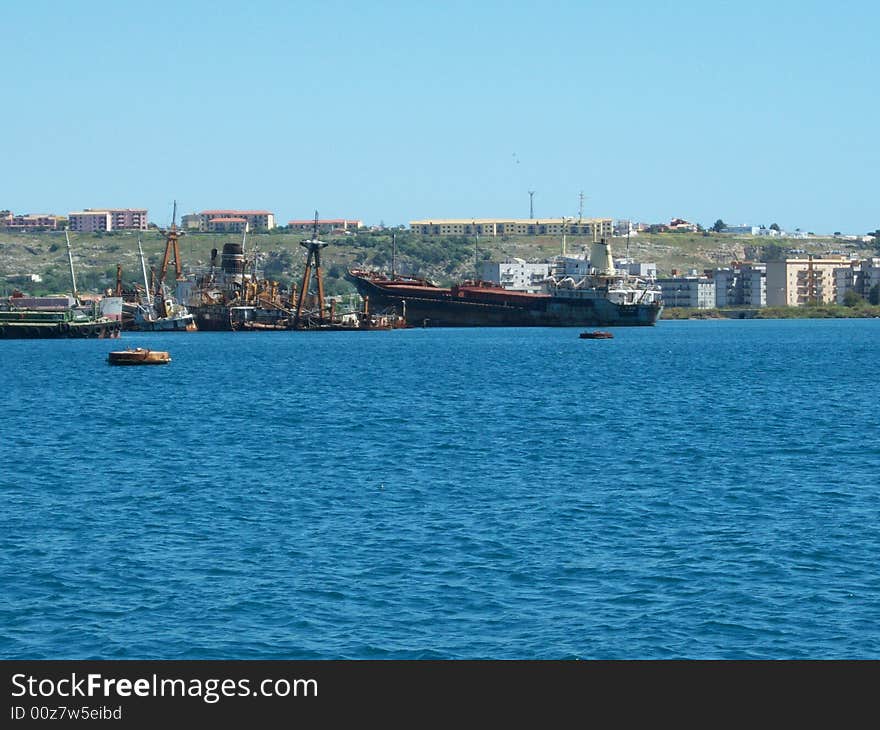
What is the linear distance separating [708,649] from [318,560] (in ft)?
38.7

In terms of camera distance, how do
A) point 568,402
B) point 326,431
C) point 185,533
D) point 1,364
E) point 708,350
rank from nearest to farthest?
1. point 185,533
2. point 326,431
3. point 568,402
4. point 1,364
5. point 708,350

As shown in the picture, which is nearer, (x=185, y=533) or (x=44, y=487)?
(x=185, y=533)

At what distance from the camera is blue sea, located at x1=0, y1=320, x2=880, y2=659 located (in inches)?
1187

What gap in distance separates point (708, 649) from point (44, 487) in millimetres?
28757

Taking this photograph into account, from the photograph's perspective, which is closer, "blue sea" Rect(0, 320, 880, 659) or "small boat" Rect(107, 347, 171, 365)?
"blue sea" Rect(0, 320, 880, 659)

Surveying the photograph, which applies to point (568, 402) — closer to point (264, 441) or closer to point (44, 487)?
point (264, 441)

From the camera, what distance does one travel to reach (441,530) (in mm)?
41031

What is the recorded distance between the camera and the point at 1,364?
479ft

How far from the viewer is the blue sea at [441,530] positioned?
30156 mm

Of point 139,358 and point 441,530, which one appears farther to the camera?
point 139,358

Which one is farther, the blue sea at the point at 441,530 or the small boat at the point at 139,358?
the small boat at the point at 139,358

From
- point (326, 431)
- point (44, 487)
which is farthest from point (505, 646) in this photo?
point (326, 431)
